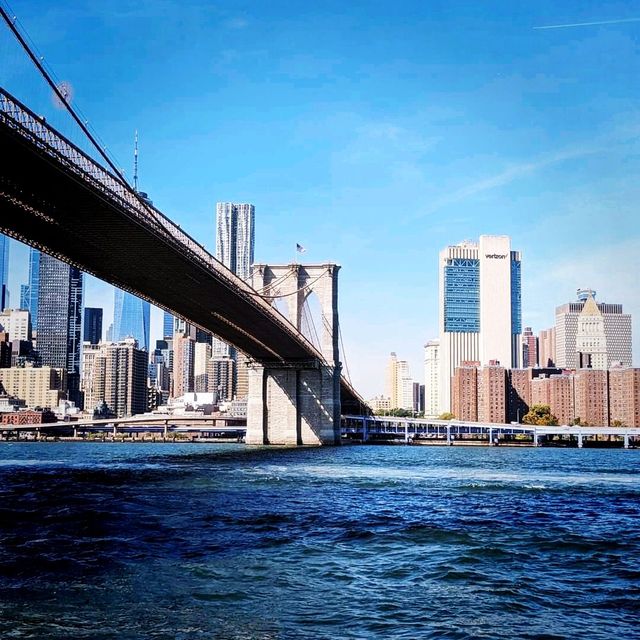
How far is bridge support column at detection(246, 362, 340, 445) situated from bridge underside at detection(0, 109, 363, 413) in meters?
14.2

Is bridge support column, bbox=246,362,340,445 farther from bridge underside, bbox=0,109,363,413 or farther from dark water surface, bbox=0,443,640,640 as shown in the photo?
dark water surface, bbox=0,443,640,640

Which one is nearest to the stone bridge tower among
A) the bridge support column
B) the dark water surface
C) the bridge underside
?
the bridge support column

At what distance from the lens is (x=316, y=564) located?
1636 centimetres

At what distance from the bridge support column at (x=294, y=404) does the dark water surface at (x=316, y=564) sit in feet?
167

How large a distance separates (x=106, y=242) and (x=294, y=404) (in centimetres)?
4293

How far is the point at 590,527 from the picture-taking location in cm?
2216

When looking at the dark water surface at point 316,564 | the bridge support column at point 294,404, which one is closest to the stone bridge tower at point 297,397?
the bridge support column at point 294,404

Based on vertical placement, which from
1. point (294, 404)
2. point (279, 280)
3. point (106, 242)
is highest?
point (279, 280)

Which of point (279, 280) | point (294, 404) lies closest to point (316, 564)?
point (294, 404)

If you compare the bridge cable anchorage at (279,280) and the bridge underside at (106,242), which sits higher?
the bridge cable anchorage at (279,280)

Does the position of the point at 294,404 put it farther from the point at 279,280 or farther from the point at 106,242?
the point at 106,242

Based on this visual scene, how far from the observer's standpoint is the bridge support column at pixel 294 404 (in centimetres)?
8306

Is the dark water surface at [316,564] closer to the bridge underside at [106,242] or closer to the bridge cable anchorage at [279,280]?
the bridge underside at [106,242]

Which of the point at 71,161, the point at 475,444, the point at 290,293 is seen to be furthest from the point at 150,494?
the point at 475,444
